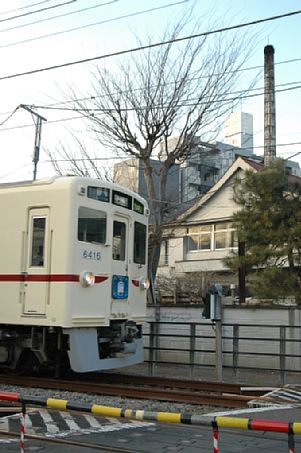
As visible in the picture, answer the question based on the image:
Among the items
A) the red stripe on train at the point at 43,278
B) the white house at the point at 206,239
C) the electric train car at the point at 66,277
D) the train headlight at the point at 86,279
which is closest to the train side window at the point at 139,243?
the electric train car at the point at 66,277

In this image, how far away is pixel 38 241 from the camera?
1084 cm

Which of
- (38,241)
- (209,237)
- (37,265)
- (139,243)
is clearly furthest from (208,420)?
(209,237)

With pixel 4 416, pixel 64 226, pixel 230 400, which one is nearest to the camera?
pixel 4 416

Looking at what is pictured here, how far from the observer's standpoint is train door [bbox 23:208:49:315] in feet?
34.7

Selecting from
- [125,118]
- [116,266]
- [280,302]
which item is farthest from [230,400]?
[125,118]

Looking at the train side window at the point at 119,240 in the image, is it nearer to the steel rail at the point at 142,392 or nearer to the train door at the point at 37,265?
the train door at the point at 37,265

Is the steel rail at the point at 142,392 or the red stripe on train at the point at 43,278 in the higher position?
the red stripe on train at the point at 43,278

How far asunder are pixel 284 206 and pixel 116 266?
5000 mm

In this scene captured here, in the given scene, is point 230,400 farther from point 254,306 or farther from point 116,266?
point 254,306

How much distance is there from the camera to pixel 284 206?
14.4 m

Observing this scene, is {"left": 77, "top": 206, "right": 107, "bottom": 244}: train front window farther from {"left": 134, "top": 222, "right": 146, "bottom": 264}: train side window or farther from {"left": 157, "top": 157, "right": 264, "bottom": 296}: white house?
{"left": 157, "top": 157, "right": 264, "bottom": 296}: white house

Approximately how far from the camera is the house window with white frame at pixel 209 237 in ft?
117

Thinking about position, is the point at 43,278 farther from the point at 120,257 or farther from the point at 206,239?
the point at 206,239

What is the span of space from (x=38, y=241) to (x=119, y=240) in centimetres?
168
